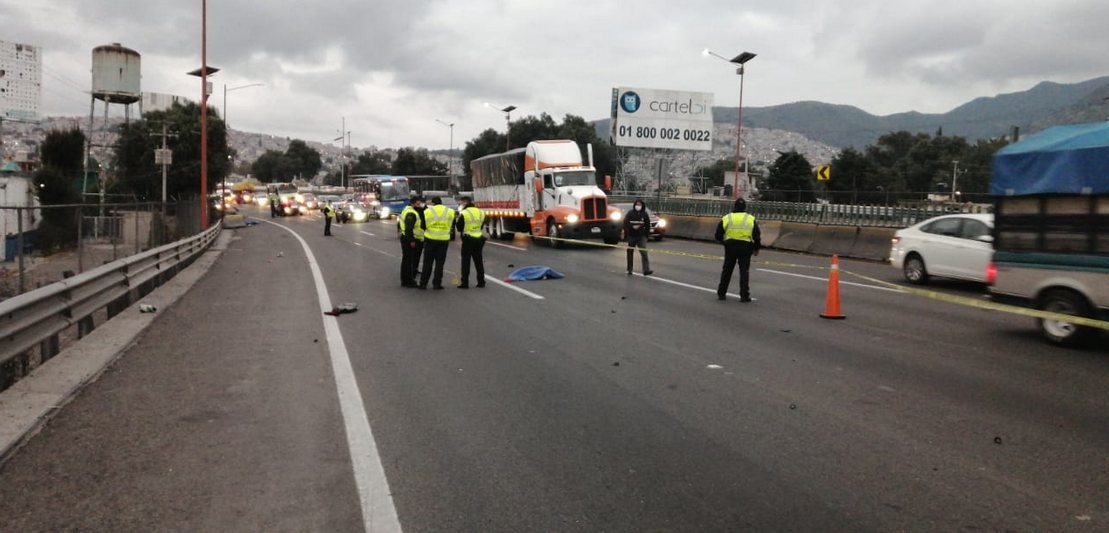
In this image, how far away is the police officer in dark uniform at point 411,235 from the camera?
15359 mm

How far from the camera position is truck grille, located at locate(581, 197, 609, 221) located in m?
27.2

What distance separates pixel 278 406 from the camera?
21.9 feet

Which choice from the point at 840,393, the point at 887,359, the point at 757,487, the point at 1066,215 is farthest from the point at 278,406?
the point at 1066,215

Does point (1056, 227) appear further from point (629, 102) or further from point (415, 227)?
point (629, 102)

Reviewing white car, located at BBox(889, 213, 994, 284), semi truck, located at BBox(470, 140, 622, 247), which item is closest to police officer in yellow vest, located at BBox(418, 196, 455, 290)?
white car, located at BBox(889, 213, 994, 284)

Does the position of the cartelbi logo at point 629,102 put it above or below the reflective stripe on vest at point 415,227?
above

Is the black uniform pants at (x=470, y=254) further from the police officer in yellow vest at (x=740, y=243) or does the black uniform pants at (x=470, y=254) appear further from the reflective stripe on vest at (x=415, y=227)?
the police officer in yellow vest at (x=740, y=243)

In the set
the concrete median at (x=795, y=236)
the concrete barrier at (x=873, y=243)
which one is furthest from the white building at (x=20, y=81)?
the concrete barrier at (x=873, y=243)

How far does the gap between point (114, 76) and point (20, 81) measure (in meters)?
35.2

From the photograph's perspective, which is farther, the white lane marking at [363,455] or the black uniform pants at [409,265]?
the black uniform pants at [409,265]

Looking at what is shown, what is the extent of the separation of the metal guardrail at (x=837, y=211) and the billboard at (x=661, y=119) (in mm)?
28138

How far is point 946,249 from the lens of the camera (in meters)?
15.7

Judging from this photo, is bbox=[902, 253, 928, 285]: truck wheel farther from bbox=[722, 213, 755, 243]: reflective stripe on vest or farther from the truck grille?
the truck grille

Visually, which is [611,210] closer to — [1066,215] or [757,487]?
[1066,215]
